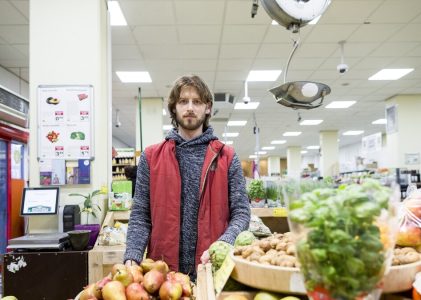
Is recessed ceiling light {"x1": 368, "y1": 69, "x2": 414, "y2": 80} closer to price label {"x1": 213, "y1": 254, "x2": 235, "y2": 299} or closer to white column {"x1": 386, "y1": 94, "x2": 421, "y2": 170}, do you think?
white column {"x1": 386, "y1": 94, "x2": 421, "y2": 170}

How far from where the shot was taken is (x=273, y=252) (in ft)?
3.88

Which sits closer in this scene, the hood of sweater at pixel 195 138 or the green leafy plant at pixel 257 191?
the hood of sweater at pixel 195 138

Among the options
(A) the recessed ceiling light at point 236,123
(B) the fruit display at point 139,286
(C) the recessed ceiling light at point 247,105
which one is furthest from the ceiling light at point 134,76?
(B) the fruit display at point 139,286

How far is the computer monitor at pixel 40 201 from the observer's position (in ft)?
11.0

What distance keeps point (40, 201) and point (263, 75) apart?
5285 millimetres

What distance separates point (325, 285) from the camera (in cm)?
72

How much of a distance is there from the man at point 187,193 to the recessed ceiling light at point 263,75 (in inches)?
223

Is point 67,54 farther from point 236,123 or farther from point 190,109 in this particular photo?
point 236,123

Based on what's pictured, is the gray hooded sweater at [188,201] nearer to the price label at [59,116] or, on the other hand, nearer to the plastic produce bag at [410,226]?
the plastic produce bag at [410,226]

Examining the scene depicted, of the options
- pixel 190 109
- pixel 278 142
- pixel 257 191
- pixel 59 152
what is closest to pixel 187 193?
pixel 190 109

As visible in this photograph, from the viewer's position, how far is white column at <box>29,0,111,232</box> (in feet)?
11.8

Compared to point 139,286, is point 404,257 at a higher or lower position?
higher

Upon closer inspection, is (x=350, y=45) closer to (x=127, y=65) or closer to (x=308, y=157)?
(x=127, y=65)

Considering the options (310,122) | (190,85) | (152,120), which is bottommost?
(190,85)
